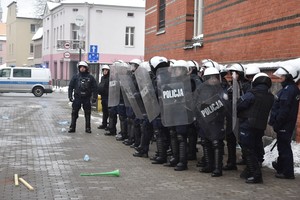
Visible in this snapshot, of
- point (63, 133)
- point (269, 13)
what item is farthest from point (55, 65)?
point (269, 13)

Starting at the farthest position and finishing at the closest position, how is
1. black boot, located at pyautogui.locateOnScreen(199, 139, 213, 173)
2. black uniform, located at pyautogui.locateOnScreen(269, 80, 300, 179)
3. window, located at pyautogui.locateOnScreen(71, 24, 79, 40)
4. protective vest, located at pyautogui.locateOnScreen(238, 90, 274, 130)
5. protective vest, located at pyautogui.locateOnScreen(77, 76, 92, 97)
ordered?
1. window, located at pyautogui.locateOnScreen(71, 24, 79, 40)
2. protective vest, located at pyautogui.locateOnScreen(77, 76, 92, 97)
3. black boot, located at pyautogui.locateOnScreen(199, 139, 213, 173)
4. black uniform, located at pyautogui.locateOnScreen(269, 80, 300, 179)
5. protective vest, located at pyautogui.locateOnScreen(238, 90, 274, 130)

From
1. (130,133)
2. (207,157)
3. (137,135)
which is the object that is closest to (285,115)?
(207,157)

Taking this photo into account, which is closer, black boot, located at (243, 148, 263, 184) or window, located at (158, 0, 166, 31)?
black boot, located at (243, 148, 263, 184)

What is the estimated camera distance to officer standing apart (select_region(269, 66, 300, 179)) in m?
7.77

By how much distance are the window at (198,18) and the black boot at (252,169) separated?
8.39 m

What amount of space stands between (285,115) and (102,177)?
10.1 ft

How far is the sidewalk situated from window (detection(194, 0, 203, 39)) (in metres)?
5.48

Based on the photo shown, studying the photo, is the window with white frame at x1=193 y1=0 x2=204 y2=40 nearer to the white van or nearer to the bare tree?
the white van

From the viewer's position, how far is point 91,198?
6543 millimetres

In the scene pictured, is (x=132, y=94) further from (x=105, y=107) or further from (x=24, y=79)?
(x=24, y=79)

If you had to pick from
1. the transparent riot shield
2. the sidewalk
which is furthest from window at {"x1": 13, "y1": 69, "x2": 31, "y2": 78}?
the sidewalk

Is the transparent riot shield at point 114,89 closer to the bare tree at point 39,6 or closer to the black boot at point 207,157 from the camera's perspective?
the black boot at point 207,157

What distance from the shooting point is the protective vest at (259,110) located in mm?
7598

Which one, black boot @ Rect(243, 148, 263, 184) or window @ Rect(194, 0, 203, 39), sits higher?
window @ Rect(194, 0, 203, 39)
